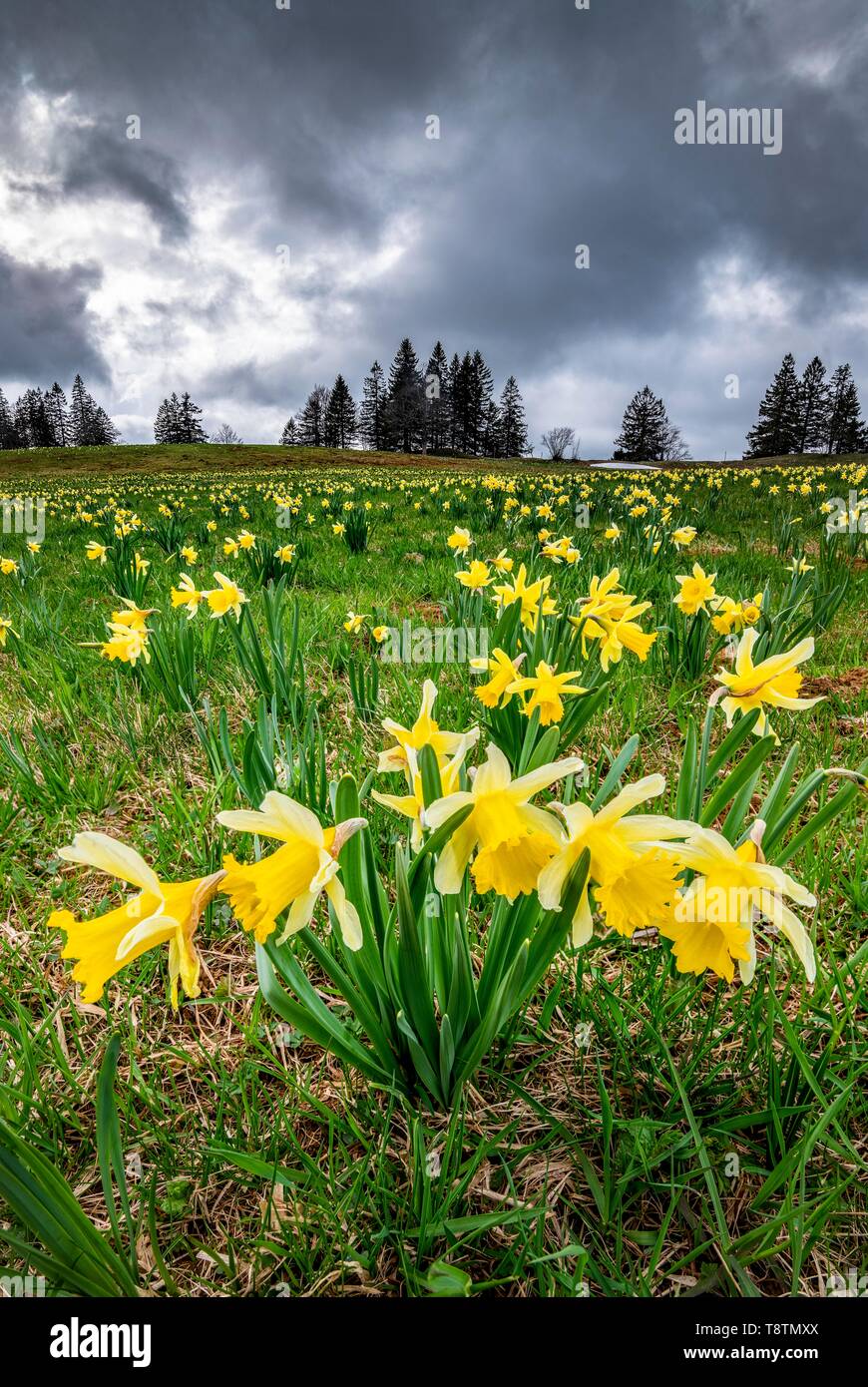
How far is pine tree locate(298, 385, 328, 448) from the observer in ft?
233

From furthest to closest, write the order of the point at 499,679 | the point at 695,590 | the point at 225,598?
the point at 225,598 → the point at 695,590 → the point at 499,679

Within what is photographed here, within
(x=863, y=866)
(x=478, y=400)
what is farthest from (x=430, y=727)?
(x=478, y=400)

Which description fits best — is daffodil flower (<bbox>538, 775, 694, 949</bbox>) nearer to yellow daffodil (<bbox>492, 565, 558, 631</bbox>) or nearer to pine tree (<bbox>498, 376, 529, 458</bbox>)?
yellow daffodil (<bbox>492, 565, 558, 631</bbox>)

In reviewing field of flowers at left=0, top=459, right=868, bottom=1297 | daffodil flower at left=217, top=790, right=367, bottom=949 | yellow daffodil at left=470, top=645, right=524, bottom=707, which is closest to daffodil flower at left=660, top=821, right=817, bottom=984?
field of flowers at left=0, top=459, right=868, bottom=1297

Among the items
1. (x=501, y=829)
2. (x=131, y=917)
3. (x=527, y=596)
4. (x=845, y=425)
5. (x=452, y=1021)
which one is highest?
(x=845, y=425)

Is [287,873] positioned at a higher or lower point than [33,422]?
lower

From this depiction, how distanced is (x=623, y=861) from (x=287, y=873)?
17.1 inches

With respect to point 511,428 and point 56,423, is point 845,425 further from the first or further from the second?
point 56,423

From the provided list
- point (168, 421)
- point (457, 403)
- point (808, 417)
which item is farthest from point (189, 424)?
point (808, 417)

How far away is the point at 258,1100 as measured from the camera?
108 centimetres

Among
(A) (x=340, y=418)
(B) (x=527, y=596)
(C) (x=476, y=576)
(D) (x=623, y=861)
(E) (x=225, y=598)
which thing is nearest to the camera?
(D) (x=623, y=861)

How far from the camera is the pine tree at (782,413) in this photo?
51.4 metres

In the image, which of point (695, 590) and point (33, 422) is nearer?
point (695, 590)

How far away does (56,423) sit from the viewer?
73.1 meters
